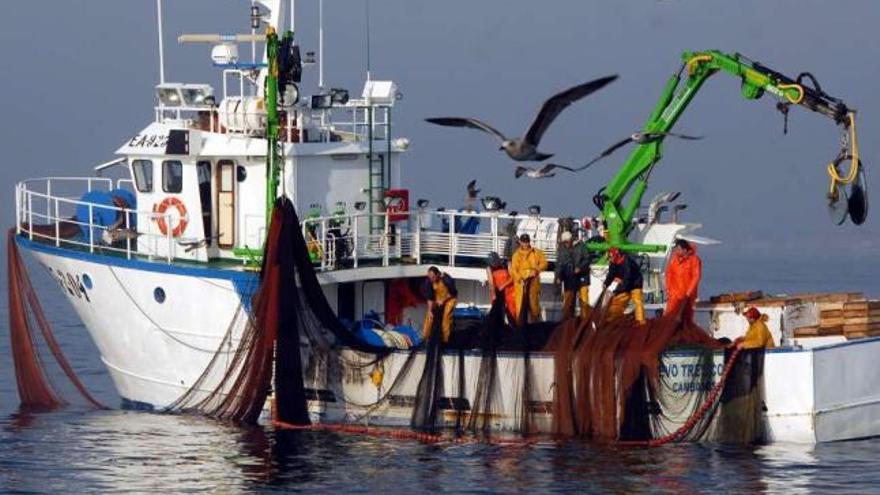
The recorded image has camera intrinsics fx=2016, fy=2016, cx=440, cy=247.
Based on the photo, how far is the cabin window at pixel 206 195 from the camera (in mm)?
29250

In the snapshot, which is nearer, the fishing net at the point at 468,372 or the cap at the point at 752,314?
the cap at the point at 752,314

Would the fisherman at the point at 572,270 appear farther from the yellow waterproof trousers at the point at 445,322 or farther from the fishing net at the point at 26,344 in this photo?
the fishing net at the point at 26,344

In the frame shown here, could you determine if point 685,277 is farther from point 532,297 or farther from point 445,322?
point 445,322

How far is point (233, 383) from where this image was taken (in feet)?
89.8

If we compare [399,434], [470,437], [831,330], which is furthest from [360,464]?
[831,330]

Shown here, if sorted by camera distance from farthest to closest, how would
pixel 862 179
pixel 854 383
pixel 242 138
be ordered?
pixel 242 138, pixel 862 179, pixel 854 383

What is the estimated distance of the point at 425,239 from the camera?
1145 inches

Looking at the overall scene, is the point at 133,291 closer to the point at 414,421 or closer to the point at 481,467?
the point at 414,421

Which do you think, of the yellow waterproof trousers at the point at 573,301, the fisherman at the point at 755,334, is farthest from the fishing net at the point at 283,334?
the fisherman at the point at 755,334

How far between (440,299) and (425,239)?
2.78 metres

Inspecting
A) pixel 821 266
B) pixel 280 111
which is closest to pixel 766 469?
pixel 280 111

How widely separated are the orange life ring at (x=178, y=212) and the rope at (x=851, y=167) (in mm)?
9274

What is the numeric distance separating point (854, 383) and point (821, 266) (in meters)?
45.3

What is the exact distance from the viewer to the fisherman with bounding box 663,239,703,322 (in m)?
25.6
